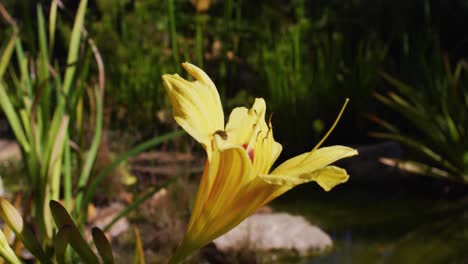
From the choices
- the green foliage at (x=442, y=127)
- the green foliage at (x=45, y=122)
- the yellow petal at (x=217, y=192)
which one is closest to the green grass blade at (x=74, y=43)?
the green foliage at (x=45, y=122)

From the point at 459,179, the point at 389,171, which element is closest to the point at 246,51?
the point at 389,171

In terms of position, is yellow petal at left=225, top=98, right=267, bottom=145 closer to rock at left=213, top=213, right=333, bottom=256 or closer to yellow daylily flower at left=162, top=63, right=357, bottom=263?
yellow daylily flower at left=162, top=63, right=357, bottom=263

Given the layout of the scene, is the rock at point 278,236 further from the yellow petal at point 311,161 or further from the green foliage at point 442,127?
the yellow petal at point 311,161

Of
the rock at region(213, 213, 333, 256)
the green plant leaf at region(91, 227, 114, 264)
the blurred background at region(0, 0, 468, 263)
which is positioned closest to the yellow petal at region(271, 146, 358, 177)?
the green plant leaf at region(91, 227, 114, 264)

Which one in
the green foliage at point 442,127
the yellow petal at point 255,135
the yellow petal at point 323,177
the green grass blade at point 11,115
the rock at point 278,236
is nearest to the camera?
the yellow petal at point 323,177

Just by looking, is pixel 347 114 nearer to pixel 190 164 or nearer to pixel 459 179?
pixel 459 179

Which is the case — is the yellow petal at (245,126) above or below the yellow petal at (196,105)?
below

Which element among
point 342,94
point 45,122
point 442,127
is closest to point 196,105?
point 45,122
